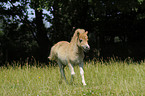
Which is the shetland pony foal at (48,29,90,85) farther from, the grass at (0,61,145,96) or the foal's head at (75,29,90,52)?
the grass at (0,61,145,96)

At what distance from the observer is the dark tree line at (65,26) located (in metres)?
15.9

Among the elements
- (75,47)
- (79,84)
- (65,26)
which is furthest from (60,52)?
(65,26)

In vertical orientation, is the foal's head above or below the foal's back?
above

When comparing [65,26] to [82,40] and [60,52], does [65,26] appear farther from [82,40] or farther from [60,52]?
[82,40]

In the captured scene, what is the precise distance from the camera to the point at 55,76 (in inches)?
319

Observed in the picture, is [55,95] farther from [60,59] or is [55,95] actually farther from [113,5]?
[113,5]

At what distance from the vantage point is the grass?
514 centimetres

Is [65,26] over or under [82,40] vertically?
over

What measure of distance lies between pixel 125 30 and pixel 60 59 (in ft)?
57.8

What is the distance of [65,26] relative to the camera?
19.1 meters

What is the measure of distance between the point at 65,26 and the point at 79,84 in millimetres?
12942

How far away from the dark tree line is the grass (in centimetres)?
678

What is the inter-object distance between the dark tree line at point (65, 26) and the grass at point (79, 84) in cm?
678

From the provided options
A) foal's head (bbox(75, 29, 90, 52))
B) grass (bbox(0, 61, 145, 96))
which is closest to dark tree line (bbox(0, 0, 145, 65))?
grass (bbox(0, 61, 145, 96))
